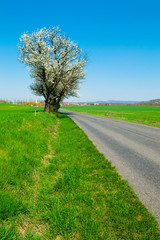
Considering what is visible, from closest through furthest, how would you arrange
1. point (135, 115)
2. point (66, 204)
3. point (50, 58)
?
1. point (66, 204)
2. point (50, 58)
3. point (135, 115)

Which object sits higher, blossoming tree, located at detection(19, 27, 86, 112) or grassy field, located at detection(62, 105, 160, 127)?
blossoming tree, located at detection(19, 27, 86, 112)

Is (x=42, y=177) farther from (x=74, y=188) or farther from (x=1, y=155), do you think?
(x=1, y=155)

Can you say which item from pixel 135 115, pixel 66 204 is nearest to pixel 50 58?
pixel 66 204

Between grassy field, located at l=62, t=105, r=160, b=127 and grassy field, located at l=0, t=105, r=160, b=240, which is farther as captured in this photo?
grassy field, located at l=62, t=105, r=160, b=127

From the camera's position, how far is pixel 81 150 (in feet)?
24.1

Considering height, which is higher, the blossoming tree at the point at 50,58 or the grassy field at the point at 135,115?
the blossoming tree at the point at 50,58

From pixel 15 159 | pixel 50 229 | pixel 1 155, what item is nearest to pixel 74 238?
pixel 50 229

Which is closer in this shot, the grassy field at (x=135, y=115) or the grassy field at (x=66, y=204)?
the grassy field at (x=66, y=204)

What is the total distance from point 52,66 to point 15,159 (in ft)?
66.9

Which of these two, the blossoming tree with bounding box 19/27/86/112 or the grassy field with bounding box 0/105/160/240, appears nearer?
the grassy field with bounding box 0/105/160/240

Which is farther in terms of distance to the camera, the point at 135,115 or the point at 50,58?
the point at 135,115

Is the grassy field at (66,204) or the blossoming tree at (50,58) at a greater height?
the blossoming tree at (50,58)

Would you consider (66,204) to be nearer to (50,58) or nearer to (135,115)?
(50,58)

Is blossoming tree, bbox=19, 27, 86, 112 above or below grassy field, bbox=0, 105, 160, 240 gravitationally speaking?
above
